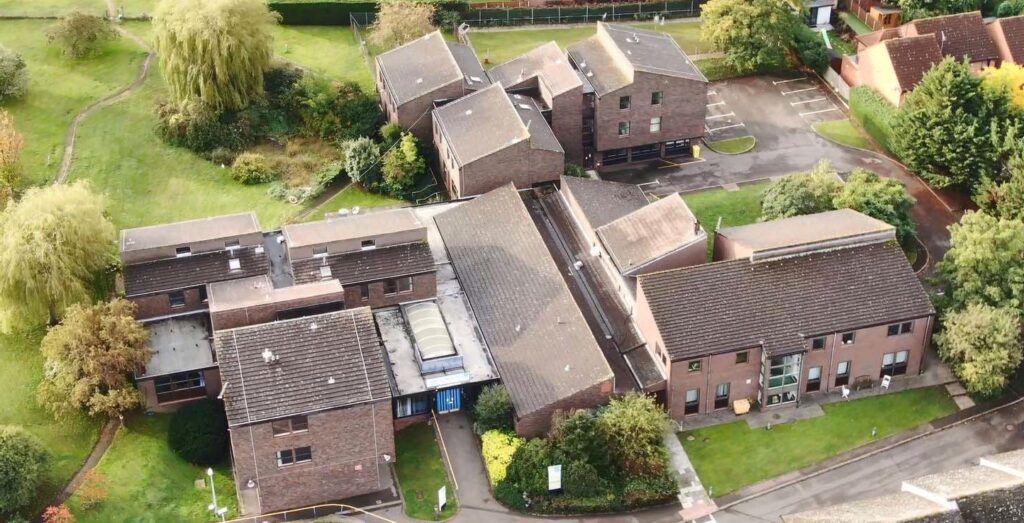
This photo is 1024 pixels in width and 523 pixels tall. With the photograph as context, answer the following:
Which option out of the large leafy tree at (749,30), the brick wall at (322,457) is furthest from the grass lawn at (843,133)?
the brick wall at (322,457)

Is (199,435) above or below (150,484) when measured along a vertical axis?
above

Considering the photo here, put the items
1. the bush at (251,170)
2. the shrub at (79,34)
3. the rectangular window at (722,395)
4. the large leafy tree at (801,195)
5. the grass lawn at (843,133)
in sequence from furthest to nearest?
1. the shrub at (79,34)
2. the grass lawn at (843,133)
3. the bush at (251,170)
4. the large leafy tree at (801,195)
5. the rectangular window at (722,395)

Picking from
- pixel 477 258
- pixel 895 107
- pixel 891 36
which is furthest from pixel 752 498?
pixel 891 36

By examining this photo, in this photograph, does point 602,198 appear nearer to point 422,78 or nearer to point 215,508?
point 422,78

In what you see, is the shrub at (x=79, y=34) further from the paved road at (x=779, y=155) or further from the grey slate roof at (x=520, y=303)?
the paved road at (x=779, y=155)

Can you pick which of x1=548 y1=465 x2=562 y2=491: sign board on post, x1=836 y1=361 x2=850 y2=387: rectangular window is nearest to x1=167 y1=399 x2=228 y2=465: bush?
x1=548 y1=465 x2=562 y2=491: sign board on post

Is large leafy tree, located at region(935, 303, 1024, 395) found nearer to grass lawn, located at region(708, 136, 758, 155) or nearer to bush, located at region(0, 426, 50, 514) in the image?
grass lawn, located at region(708, 136, 758, 155)

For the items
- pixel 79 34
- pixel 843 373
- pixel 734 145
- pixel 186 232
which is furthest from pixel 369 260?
pixel 79 34
